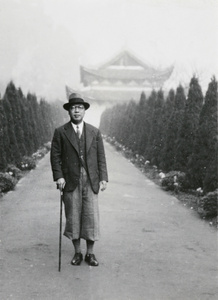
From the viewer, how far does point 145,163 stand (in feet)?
49.1

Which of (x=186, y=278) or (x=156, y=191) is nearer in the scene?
(x=186, y=278)

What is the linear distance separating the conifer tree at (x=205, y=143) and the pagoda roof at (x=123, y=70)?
4276 cm

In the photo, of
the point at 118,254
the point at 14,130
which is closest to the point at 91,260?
the point at 118,254

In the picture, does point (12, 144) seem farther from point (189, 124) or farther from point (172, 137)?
point (189, 124)

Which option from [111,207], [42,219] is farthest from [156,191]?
[42,219]

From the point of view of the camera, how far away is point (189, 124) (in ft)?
36.2

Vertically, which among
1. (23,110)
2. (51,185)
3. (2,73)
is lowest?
(51,185)

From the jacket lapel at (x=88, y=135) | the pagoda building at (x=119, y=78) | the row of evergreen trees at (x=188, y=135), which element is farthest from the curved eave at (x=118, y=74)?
the jacket lapel at (x=88, y=135)

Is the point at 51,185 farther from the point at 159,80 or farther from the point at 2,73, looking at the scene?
the point at 159,80

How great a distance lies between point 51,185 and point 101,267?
6347 mm

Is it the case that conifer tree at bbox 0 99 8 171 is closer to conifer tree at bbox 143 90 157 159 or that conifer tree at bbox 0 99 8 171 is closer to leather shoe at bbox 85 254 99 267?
conifer tree at bbox 143 90 157 159

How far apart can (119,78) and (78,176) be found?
48443mm

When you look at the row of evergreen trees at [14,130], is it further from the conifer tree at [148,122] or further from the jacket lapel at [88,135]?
the jacket lapel at [88,135]

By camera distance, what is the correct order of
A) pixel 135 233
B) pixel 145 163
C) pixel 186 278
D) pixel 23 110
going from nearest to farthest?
pixel 186 278 < pixel 135 233 < pixel 145 163 < pixel 23 110
